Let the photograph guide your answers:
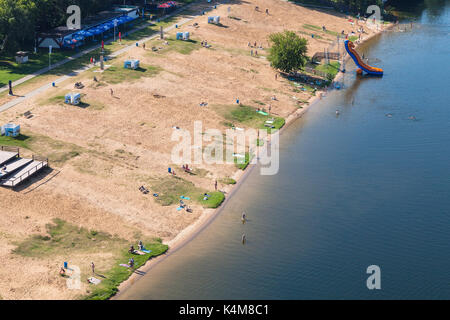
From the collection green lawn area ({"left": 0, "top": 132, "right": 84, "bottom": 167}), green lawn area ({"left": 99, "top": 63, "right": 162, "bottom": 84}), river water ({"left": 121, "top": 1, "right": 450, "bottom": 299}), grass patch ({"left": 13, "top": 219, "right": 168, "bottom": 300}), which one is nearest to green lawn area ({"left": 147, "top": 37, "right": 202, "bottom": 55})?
green lawn area ({"left": 99, "top": 63, "right": 162, "bottom": 84})

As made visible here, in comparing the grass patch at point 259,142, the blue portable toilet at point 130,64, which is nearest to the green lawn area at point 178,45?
the blue portable toilet at point 130,64

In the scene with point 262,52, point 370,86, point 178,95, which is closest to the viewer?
point 178,95

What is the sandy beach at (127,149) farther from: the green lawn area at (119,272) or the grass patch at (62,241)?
the green lawn area at (119,272)

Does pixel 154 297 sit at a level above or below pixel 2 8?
below

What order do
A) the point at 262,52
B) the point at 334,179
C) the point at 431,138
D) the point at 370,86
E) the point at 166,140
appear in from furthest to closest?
1. the point at 262,52
2. the point at 370,86
3. the point at 431,138
4. the point at 166,140
5. the point at 334,179

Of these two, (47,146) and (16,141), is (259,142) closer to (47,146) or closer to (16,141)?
(47,146)
